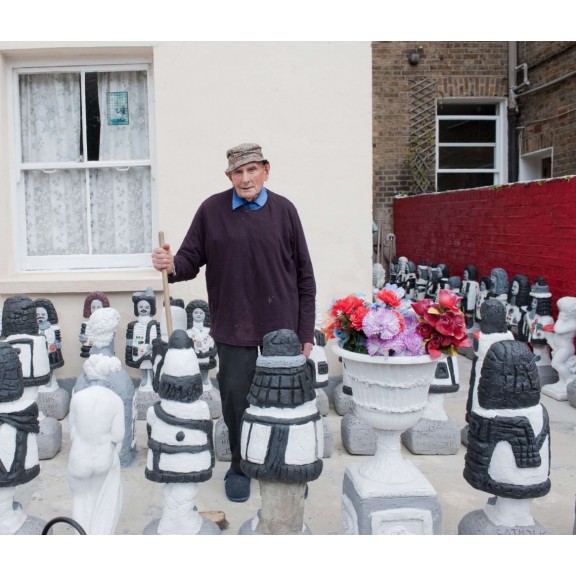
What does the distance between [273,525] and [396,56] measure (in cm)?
922

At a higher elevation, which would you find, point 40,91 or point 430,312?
point 40,91

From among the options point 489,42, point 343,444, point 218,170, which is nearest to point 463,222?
point 489,42

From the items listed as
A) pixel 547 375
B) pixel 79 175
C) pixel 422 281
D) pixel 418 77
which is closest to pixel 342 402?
pixel 547 375

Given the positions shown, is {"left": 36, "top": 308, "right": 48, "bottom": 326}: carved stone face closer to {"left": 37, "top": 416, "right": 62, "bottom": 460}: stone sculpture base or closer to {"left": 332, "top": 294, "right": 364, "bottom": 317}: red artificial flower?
{"left": 37, "top": 416, "right": 62, "bottom": 460}: stone sculpture base

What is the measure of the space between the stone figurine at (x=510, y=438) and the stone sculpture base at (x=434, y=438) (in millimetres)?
1333

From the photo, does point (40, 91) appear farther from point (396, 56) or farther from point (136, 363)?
point (396, 56)

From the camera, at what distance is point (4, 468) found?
240 centimetres

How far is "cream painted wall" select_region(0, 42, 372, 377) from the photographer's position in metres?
4.81

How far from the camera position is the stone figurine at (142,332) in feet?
14.9

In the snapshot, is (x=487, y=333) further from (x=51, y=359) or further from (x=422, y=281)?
(x=422, y=281)

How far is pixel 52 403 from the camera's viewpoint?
455cm

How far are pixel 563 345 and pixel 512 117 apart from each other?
6.37 metres

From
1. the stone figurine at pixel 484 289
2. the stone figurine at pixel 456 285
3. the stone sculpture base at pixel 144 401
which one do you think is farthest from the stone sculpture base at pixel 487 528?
the stone figurine at pixel 456 285

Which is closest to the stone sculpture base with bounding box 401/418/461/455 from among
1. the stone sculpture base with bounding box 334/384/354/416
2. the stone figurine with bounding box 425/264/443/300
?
the stone sculpture base with bounding box 334/384/354/416
